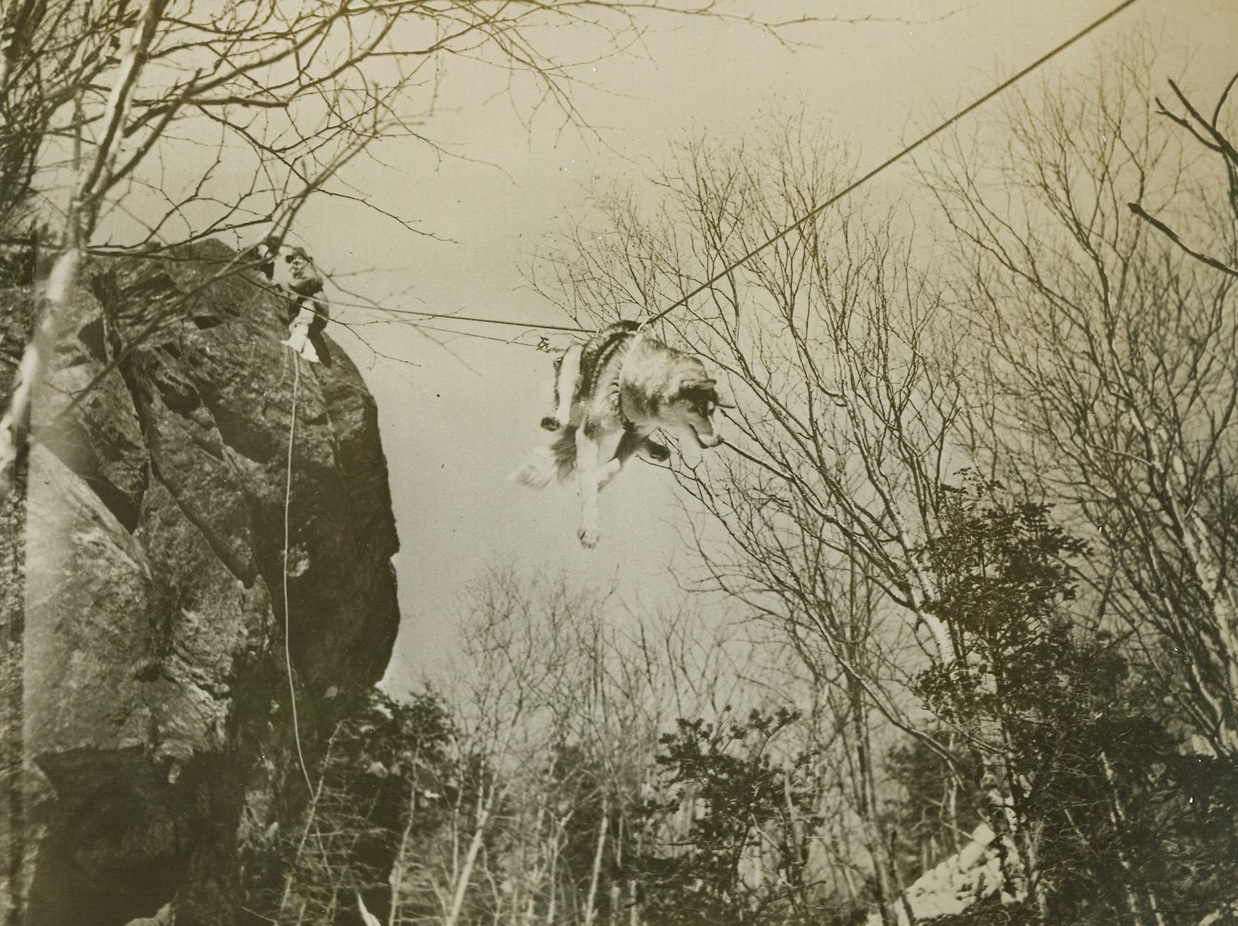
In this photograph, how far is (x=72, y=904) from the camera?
3723 mm

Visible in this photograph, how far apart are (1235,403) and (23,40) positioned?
6.01 meters

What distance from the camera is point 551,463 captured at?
14.8 feet

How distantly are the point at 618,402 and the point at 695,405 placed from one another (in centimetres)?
39

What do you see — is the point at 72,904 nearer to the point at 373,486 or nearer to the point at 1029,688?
the point at 373,486

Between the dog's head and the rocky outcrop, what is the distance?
6.34ft

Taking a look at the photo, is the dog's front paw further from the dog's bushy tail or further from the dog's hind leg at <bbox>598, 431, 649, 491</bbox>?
the dog's bushy tail

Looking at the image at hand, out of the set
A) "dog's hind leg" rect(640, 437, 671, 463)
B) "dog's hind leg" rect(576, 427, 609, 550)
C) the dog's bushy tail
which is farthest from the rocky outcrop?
"dog's hind leg" rect(640, 437, 671, 463)

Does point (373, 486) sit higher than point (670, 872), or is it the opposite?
point (373, 486)

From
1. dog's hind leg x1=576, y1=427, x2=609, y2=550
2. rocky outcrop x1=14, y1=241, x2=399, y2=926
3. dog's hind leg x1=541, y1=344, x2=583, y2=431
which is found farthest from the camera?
dog's hind leg x1=576, y1=427, x2=609, y2=550

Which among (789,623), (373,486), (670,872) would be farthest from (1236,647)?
(373,486)

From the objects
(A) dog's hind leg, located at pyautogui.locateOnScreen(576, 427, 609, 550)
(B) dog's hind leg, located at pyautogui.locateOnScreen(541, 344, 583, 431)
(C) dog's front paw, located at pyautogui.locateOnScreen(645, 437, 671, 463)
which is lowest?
(A) dog's hind leg, located at pyautogui.locateOnScreen(576, 427, 609, 550)

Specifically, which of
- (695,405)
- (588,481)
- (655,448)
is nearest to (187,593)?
(588,481)

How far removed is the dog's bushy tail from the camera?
4273 millimetres

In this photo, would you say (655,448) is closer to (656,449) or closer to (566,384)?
(656,449)
